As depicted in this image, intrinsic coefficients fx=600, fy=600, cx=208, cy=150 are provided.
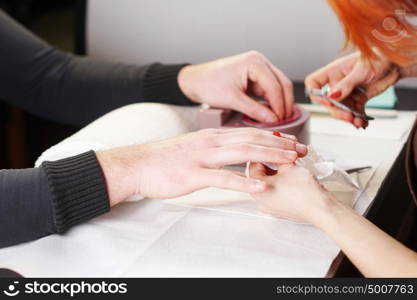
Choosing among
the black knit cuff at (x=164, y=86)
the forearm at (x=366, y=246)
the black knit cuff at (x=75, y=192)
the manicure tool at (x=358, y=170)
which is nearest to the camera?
the forearm at (x=366, y=246)

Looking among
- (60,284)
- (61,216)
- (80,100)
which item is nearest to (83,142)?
(61,216)

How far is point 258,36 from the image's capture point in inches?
62.7

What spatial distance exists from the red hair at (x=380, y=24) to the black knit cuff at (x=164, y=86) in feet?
1.26

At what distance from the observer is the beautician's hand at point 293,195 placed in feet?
2.65

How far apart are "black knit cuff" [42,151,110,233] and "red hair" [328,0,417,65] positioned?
43 centimetres

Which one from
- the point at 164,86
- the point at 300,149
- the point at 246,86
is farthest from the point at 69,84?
the point at 300,149

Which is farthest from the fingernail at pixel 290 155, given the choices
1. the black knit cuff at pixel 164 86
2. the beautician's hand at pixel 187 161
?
the black knit cuff at pixel 164 86

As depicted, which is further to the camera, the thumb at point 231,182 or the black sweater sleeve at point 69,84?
the black sweater sleeve at point 69,84

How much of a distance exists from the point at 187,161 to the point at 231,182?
0.24 feet

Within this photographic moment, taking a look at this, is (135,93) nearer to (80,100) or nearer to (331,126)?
(80,100)

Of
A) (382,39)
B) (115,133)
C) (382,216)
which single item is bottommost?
(382,216)

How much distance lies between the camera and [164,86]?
124cm

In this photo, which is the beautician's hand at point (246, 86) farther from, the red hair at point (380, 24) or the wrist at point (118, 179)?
the wrist at point (118, 179)

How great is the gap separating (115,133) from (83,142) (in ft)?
0.20
